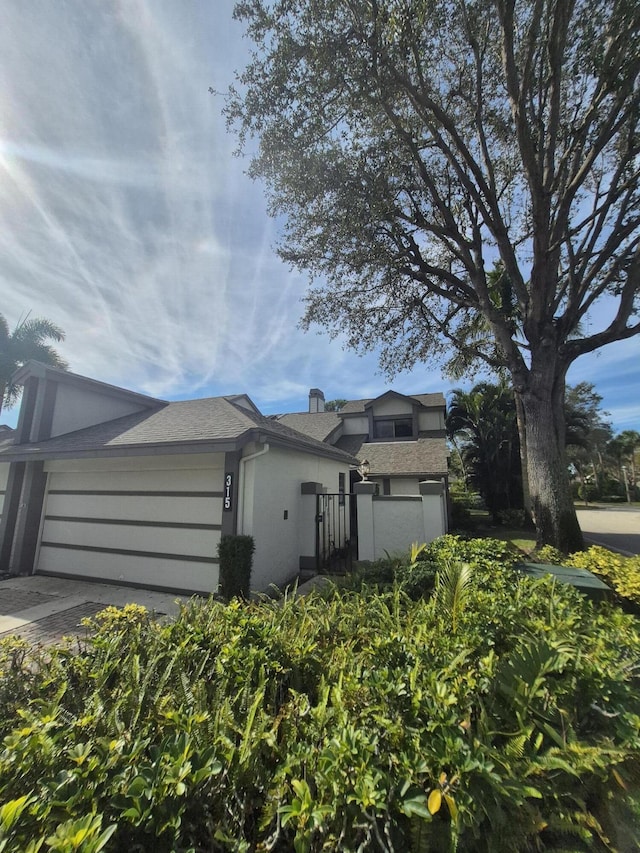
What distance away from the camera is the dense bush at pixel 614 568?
439cm

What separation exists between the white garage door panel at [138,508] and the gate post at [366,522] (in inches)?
117

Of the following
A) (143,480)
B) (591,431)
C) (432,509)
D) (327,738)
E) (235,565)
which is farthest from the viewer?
(591,431)

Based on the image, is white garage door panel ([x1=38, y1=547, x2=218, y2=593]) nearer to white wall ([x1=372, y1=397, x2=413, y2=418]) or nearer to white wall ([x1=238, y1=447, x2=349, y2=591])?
white wall ([x1=238, y1=447, x2=349, y2=591])

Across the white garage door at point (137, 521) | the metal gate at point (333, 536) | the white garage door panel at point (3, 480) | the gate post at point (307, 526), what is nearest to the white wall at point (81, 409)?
the white garage door at point (137, 521)

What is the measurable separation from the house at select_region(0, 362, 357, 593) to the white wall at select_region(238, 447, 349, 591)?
0.02 meters

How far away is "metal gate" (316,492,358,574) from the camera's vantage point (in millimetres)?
8727

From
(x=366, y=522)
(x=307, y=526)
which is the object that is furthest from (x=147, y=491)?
(x=366, y=522)

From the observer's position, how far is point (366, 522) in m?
7.74

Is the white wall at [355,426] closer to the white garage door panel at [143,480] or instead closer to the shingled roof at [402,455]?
the shingled roof at [402,455]

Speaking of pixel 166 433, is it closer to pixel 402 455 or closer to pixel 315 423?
pixel 402 455

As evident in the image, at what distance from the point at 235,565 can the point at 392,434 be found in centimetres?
1217

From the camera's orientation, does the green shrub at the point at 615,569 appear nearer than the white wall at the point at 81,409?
Yes

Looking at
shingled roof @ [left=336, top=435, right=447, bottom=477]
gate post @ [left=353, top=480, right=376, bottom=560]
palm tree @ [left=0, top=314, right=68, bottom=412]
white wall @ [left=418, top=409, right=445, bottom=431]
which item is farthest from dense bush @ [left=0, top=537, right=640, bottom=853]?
palm tree @ [left=0, top=314, right=68, bottom=412]

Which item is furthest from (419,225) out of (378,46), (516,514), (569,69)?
(516,514)
